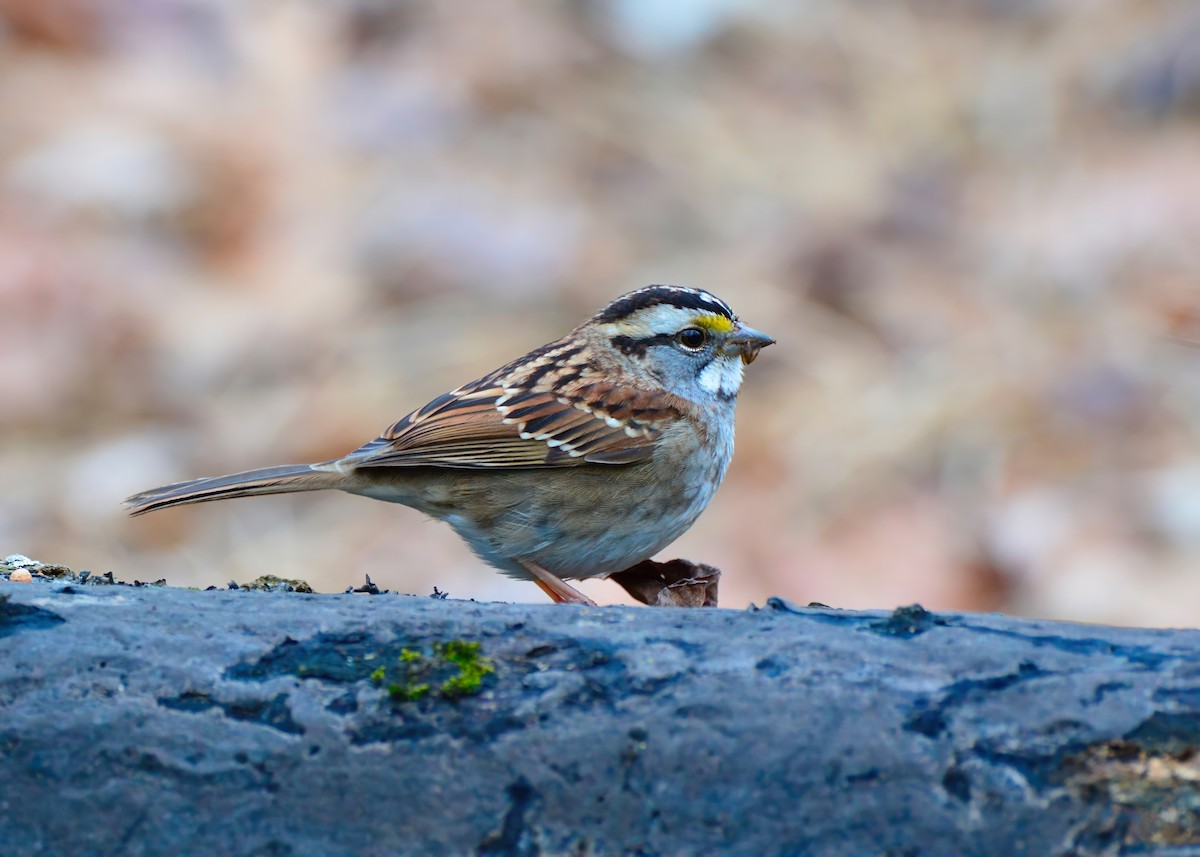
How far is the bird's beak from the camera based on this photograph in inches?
150

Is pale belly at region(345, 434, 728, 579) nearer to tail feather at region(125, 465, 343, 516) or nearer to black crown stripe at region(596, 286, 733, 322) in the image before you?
tail feather at region(125, 465, 343, 516)

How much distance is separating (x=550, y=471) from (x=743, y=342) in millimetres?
662

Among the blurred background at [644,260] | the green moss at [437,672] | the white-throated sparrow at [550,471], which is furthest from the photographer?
the blurred background at [644,260]

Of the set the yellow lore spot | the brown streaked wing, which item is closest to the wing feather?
the brown streaked wing

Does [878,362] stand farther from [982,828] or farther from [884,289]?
[982,828]

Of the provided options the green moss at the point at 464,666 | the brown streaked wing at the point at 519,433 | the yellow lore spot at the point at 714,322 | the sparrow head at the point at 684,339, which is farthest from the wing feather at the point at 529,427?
the green moss at the point at 464,666

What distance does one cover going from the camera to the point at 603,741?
6.04 feet

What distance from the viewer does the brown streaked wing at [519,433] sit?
3422mm

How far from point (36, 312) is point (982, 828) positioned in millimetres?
4737

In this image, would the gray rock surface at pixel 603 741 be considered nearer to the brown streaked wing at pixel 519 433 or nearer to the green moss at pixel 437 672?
the green moss at pixel 437 672

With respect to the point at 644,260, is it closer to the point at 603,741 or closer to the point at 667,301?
the point at 667,301

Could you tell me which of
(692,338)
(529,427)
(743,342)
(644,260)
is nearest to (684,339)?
(692,338)

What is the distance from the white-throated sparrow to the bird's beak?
0.36ft

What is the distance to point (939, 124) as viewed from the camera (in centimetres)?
731
